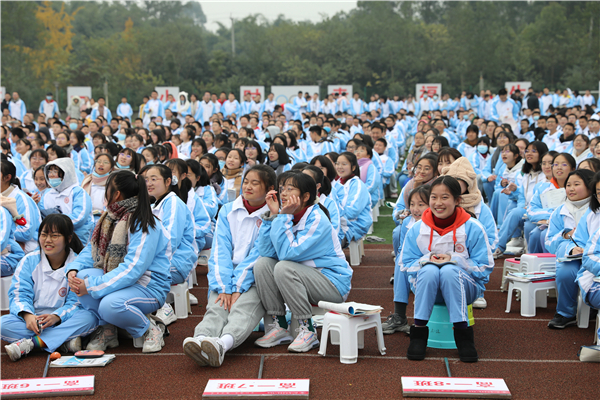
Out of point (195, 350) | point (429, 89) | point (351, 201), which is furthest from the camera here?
point (429, 89)

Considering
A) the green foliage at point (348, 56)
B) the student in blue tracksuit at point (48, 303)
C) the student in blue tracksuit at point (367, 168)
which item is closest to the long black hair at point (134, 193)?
the student in blue tracksuit at point (48, 303)

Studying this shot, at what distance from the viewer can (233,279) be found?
412 centimetres

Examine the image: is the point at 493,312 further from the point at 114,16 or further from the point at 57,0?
the point at 114,16

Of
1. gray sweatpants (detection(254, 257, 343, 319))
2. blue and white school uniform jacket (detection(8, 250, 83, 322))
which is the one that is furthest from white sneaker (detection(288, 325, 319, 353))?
blue and white school uniform jacket (detection(8, 250, 83, 322))

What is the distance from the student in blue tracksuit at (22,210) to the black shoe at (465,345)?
3.62 m

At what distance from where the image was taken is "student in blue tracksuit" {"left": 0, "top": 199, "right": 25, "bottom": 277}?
4.93m

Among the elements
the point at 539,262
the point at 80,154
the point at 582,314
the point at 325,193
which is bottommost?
the point at 582,314

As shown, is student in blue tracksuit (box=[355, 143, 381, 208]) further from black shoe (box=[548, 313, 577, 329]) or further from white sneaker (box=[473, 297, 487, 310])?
Answer: black shoe (box=[548, 313, 577, 329])

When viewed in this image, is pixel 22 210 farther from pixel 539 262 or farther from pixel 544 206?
pixel 544 206

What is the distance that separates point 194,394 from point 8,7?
3601cm

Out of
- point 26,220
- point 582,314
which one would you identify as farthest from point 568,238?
point 26,220

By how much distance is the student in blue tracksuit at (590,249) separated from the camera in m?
3.99

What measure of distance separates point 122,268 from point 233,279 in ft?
2.37

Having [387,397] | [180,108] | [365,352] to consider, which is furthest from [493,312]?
[180,108]
